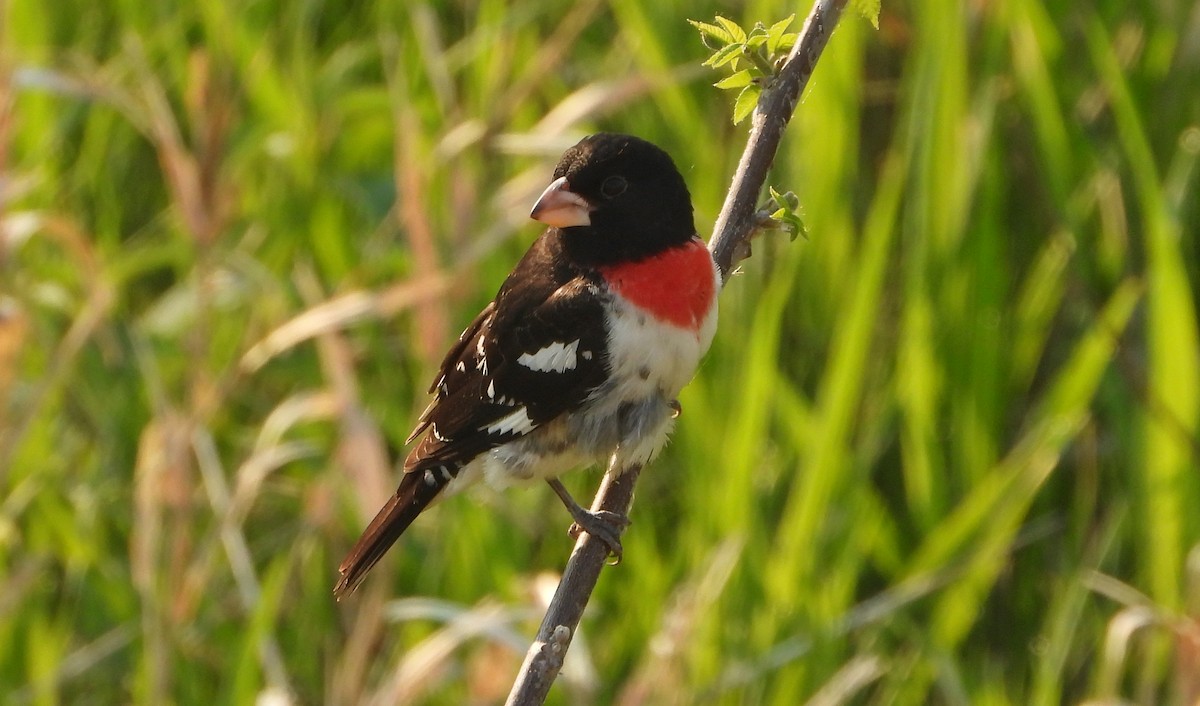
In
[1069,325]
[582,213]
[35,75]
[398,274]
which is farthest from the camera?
[398,274]

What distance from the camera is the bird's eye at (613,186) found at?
2.72 metres

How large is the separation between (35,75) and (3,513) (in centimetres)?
94

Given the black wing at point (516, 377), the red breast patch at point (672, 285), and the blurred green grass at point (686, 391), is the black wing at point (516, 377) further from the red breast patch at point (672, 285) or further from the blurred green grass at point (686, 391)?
the blurred green grass at point (686, 391)

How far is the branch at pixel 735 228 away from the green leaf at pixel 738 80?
0.03m

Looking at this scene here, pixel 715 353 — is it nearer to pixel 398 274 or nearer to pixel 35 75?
pixel 398 274

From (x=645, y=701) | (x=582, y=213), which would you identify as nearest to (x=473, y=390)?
(x=582, y=213)

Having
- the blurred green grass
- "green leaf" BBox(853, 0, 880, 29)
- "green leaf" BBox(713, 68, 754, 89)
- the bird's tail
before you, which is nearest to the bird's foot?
the bird's tail

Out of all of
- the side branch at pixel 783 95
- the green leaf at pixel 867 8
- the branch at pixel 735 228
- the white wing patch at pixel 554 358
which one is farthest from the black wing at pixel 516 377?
the green leaf at pixel 867 8

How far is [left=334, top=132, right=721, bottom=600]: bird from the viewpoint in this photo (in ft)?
8.60

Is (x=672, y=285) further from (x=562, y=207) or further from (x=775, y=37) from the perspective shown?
(x=775, y=37)

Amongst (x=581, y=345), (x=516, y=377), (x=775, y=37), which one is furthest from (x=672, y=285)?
(x=775, y=37)

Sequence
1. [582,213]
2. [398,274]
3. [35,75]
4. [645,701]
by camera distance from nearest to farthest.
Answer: [582,213] < [645,701] < [35,75] < [398,274]

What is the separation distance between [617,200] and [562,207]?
11cm

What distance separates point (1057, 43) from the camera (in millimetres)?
3658
